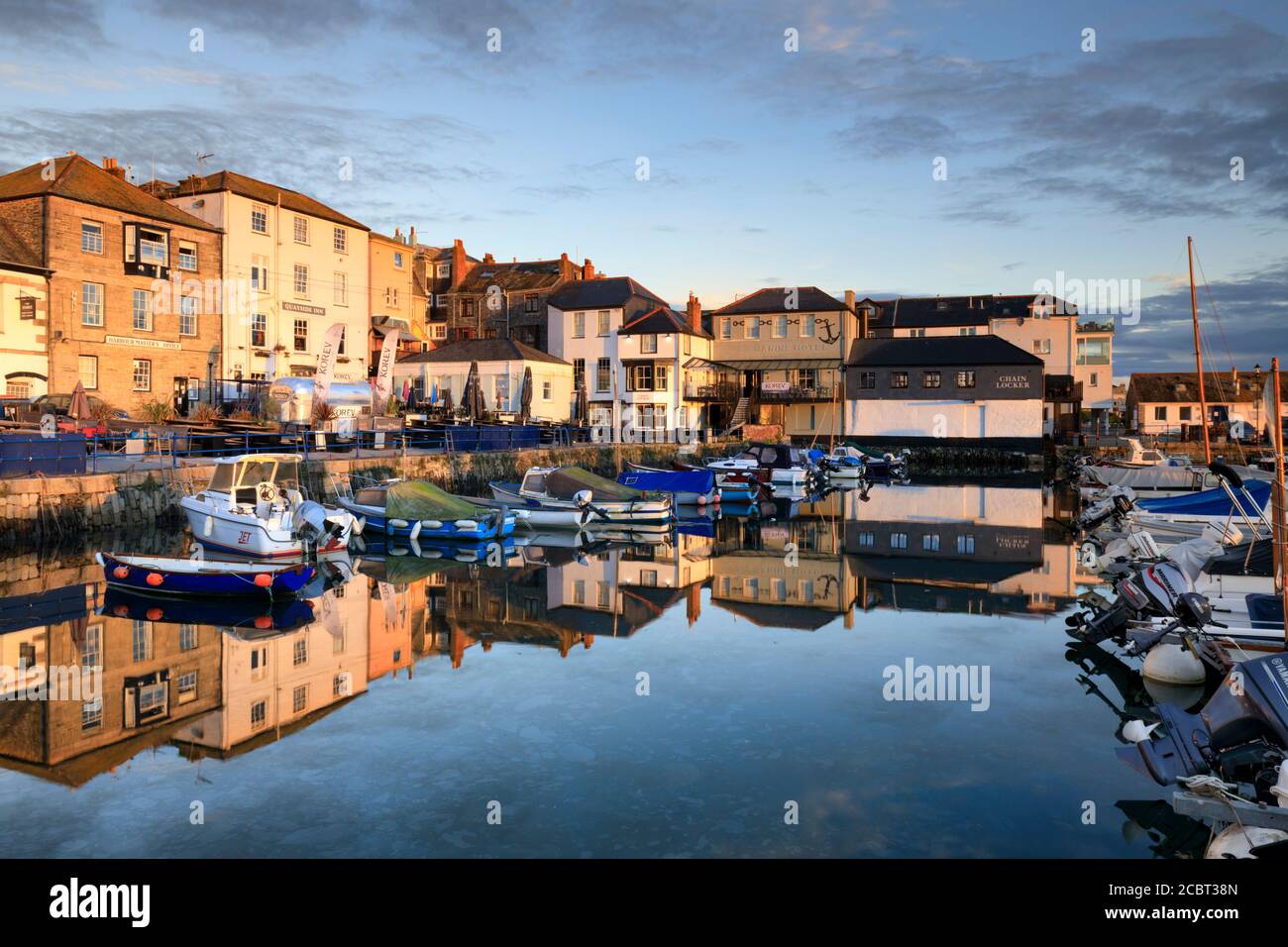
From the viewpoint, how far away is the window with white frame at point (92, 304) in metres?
39.3

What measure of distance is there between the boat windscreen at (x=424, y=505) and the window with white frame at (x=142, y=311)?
22.5 meters

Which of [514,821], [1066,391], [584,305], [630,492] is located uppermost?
[584,305]

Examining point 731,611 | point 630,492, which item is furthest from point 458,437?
point 731,611

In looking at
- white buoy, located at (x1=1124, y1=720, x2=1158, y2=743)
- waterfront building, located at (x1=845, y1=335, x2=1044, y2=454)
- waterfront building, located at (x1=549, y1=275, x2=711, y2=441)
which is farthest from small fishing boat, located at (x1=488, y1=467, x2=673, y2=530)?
waterfront building, located at (x1=845, y1=335, x2=1044, y2=454)

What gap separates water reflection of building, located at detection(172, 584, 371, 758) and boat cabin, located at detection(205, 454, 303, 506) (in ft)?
18.8

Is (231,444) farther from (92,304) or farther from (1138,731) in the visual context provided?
(1138,731)

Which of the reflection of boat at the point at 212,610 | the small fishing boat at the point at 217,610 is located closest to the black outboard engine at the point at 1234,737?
the small fishing boat at the point at 217,610

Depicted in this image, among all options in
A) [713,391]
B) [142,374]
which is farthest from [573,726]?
[713,391]

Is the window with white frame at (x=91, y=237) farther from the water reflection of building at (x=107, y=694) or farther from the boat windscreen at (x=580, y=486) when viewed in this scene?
the water reflection of building at (x=107, y=694)

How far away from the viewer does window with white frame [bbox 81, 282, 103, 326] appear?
3928 centimetres
